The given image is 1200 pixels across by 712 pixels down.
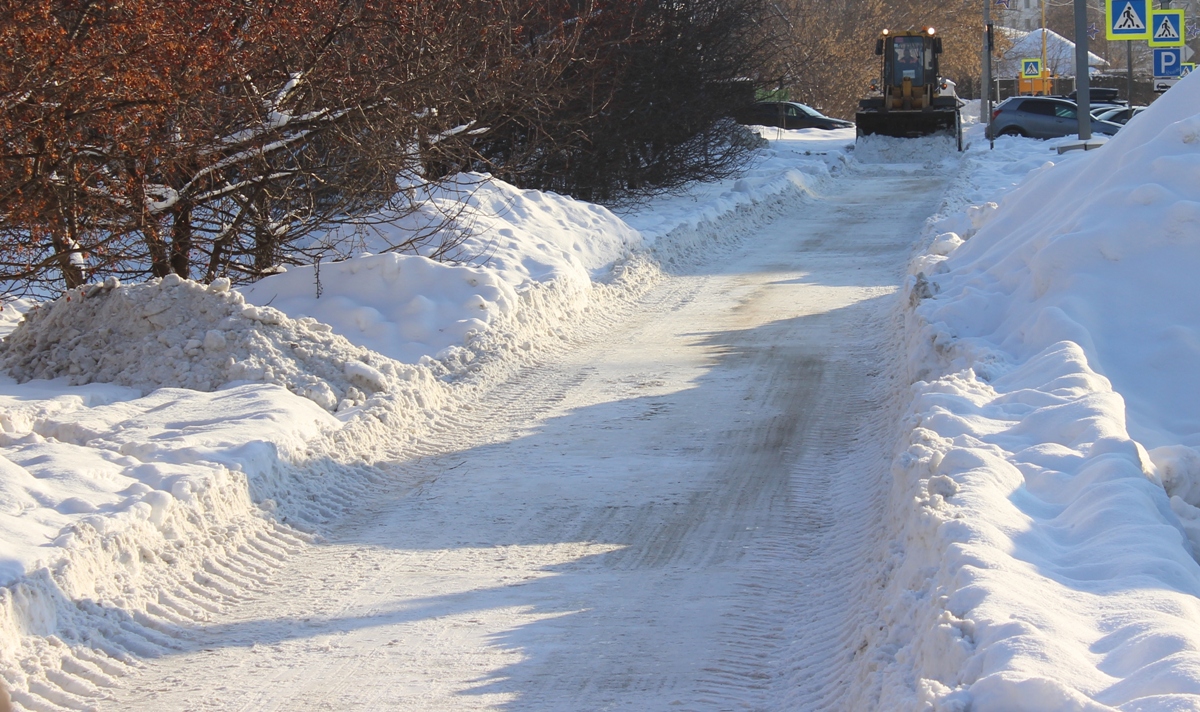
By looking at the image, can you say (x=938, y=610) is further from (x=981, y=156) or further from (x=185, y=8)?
(x=981, y=156)

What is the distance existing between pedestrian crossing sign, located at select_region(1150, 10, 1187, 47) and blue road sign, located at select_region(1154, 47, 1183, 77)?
0.52 feet

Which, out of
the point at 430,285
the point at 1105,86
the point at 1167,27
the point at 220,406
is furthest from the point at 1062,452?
the point at 1105,86

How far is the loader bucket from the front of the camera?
28703mm

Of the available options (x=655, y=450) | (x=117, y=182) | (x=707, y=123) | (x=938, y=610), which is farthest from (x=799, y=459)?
(x=707, y=123)

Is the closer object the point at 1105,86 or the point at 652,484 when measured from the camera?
the point at 652,484

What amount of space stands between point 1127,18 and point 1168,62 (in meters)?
1.29

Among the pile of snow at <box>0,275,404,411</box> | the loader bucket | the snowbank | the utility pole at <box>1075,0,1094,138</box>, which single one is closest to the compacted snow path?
the snowbank

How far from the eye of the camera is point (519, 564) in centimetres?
572

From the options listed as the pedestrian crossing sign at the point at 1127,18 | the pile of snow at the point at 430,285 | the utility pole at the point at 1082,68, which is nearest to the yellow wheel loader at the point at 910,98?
the utility pole at the point at 1082,68

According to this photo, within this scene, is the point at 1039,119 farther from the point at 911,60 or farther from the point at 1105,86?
the point at 1105,86

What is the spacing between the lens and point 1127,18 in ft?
61.8

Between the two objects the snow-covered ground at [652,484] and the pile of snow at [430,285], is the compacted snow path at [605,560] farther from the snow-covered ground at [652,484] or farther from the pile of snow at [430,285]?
the pile of snow at [430,285]

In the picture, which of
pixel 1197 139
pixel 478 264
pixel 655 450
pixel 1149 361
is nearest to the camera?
pixel 1149 361

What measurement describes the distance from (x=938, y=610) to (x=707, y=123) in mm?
18302
